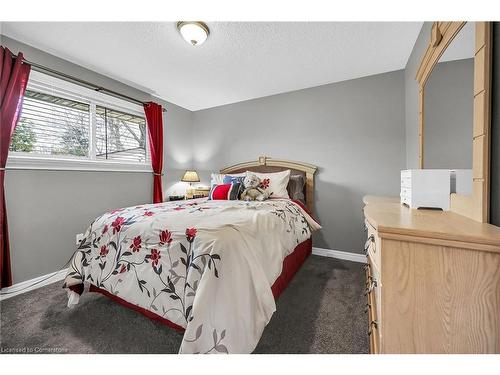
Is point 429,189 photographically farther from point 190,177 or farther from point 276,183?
point 190,177

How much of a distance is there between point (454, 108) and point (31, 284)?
3.54m

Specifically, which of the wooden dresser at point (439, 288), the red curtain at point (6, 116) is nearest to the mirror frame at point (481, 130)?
the wooden dresser at point (439, 288)

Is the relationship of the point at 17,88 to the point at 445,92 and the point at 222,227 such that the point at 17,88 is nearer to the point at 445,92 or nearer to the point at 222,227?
the point at 222,227

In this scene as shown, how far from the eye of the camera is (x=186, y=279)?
1.08 meters

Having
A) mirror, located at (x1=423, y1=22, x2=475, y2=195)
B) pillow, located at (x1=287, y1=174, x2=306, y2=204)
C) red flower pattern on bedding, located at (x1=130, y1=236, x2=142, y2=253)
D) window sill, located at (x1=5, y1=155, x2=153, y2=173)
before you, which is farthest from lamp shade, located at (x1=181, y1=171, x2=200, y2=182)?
mirror, located at (x1=423, y1=22, x2=475, y2=195)

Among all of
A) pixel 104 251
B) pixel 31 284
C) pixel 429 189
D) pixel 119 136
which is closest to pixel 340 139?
pixel 429 189

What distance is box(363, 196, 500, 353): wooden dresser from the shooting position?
1.94 ft

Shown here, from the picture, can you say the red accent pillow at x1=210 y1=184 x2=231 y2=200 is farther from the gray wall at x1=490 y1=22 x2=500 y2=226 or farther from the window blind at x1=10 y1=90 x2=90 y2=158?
the gray wall at x1=490 y1=22 x2=500 y2=226

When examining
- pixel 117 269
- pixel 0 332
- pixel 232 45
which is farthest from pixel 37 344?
pixel 232 45

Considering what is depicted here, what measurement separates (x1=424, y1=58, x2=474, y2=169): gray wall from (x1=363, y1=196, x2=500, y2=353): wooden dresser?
0.47 metres

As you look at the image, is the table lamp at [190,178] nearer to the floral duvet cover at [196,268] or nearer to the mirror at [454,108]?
the floral duvet cover at [196,268]

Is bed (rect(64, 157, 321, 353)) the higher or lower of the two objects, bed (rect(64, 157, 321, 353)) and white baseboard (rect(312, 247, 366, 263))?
the higher

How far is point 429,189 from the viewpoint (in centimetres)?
110

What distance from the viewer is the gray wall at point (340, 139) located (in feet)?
7.97
